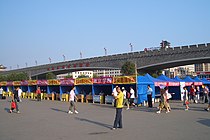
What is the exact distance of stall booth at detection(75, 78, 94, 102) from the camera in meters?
25.8

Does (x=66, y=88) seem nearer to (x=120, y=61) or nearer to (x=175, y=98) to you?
(x=175, y=98)

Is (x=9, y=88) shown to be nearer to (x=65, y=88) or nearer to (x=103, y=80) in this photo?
(x=65, y=88)

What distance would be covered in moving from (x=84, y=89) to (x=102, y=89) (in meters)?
3.04

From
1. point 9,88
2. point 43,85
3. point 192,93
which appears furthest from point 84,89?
point 9,88

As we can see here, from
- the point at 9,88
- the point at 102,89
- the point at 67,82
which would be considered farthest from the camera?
the point at 9,88

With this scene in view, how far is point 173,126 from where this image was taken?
10.4 meters

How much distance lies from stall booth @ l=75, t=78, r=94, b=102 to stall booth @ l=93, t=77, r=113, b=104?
62 centimetres

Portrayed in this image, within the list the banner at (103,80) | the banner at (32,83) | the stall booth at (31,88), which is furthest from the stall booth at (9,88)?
the banner at (103,80)

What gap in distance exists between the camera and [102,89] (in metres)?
26.7

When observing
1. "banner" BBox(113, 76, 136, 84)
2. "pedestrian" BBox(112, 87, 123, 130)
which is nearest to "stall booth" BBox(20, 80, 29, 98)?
"banner" BBox(113, 76, 136, 84)

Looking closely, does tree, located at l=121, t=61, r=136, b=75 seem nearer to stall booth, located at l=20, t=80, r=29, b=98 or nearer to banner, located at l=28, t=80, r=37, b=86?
stall booth, located at l=20, t=80, r=29, b=98

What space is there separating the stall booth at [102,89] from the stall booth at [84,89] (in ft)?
2.02

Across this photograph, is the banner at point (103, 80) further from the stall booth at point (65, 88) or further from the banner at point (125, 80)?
the stall booth at point (65, 88)

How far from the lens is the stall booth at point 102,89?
23547mm
